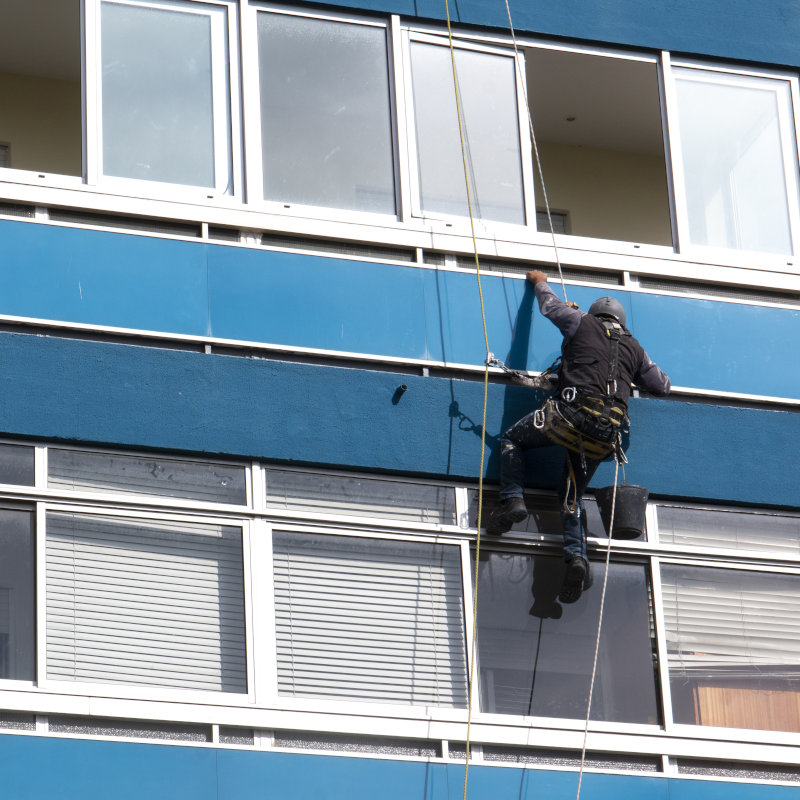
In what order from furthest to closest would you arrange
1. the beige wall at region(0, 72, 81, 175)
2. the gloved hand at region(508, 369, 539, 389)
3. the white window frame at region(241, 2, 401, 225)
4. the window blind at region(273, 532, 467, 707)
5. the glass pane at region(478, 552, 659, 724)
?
the beige wall at region(0, 72, 81, 175) → the white window frame at region(241, 2, 401, 225) → the gloved hand at region(508, 369, 539, 389) → the glass pane at region(478, 552, 659, 724) → the window blind at region(273, 532, 467, 707)

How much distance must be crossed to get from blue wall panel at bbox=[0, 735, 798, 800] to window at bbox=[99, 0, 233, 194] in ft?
12.2

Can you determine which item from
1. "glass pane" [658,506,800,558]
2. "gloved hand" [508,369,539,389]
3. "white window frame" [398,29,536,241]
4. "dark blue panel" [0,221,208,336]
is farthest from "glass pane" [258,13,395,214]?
"glass pane" [658,506,800,558]

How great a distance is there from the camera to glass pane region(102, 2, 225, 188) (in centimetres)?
1150

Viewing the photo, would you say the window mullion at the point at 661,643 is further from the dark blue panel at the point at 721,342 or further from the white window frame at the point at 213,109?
the white window frame at the point at 213,109

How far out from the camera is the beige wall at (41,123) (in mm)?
13164

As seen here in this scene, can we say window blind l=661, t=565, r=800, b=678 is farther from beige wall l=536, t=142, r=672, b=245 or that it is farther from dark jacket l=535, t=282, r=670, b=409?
beige wall l=536, t=142, r=672, b=245

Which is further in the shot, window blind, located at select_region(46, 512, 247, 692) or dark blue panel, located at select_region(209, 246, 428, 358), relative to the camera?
dark blue panel, located at select_region(209, 246, 428, 358)

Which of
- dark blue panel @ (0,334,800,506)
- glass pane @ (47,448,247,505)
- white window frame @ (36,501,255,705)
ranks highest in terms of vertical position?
dark blue panel @ (0,334,800,506)

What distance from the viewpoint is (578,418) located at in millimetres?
10891

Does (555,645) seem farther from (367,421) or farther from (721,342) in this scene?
(721,342)

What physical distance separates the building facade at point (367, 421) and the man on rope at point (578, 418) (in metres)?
0.25

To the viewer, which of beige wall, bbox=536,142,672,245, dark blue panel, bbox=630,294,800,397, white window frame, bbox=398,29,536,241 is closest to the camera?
white window frame, bbox=398,29,536,241

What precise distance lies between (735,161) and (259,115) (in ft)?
11.5

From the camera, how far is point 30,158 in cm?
1316
